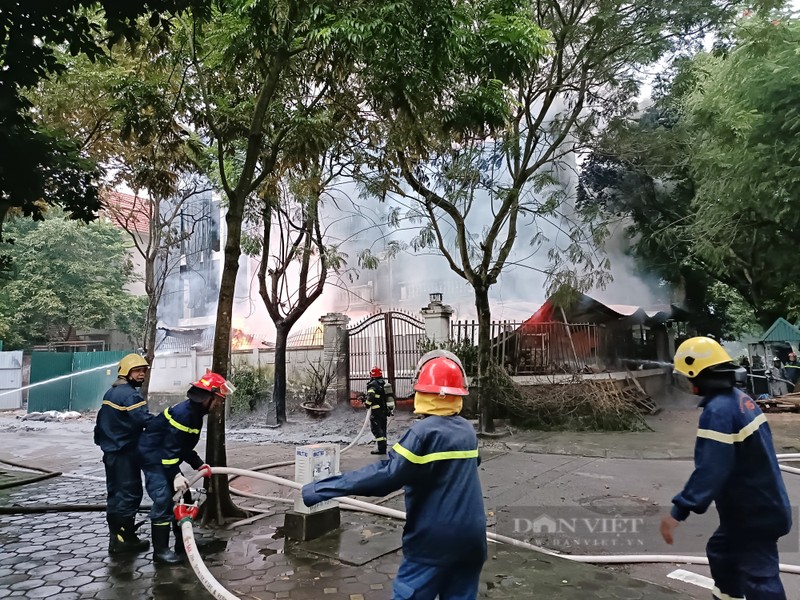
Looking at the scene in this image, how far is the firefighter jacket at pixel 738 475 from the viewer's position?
9.23ft

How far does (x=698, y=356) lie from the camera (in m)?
3.11

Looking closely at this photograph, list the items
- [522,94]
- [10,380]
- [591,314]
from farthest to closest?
[10,380], [591,314], [522,94]

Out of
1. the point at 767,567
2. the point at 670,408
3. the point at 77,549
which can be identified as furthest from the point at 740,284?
the point at 77,549

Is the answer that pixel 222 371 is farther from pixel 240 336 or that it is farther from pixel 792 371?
pixel 240 336

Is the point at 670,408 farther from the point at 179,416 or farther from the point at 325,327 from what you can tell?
the point at 179,416

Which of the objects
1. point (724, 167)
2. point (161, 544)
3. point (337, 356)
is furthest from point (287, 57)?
point (724, 167)

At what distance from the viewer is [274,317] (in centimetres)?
1470

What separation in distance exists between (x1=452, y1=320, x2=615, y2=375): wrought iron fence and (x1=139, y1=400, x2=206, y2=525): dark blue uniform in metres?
9.29

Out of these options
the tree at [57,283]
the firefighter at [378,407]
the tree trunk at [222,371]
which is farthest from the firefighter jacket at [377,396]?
the tree at [57,283]

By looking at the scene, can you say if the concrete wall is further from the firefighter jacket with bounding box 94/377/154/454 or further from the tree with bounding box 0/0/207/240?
the firefighter jacket with bounding box 94/377/154/454

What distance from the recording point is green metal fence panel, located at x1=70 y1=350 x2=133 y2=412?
2012 centimetres

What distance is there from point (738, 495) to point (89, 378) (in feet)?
71.8

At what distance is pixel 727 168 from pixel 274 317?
38.6 ft

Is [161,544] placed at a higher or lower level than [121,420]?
lower
